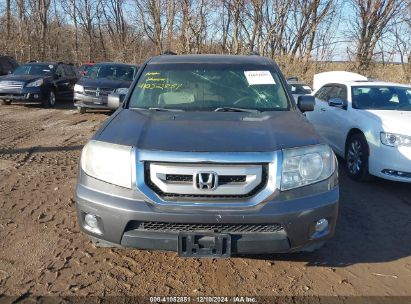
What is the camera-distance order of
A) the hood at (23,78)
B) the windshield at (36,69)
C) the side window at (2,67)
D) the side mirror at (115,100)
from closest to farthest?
the side mirror at (115,100)
the hood at (23,78)
the windshield at (36,69)
the side window at (2,67)

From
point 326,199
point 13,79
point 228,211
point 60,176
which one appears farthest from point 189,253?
point 13,79

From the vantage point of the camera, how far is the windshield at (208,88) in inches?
156

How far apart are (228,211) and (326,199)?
2.44 feet

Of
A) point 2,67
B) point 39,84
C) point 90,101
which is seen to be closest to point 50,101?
point 39,84

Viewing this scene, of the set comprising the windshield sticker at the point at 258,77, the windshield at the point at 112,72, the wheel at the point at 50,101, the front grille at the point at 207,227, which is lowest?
the front grille at the point at 207,227

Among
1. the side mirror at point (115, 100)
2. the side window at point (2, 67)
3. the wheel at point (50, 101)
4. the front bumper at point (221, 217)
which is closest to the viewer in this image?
the front bumper at point (221, 217)

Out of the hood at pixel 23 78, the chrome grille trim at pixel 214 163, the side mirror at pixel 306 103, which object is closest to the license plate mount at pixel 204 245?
the chrome grille trim at pixel 214 163

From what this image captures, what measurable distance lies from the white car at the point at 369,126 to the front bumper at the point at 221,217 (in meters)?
2.78

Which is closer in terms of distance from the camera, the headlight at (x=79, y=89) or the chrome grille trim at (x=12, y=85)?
the headlight at (x=79, y=89)

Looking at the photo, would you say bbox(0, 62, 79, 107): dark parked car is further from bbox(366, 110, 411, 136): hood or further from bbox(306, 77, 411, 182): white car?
bbox(366, 110, 411, 136): hood

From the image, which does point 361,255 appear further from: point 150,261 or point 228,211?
point 150,261

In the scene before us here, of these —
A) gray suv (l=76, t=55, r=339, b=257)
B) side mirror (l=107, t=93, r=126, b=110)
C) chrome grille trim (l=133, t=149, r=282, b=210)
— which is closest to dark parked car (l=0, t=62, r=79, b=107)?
side mirror (l=107, t=93, r=126, b=110)

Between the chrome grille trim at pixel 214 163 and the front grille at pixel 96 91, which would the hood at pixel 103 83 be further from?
the chrome grille trim at pixel 214 163

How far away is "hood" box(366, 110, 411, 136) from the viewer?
5168 millimetres
